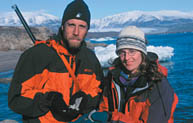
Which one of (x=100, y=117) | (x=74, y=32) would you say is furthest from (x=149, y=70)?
(x=74, y=32)

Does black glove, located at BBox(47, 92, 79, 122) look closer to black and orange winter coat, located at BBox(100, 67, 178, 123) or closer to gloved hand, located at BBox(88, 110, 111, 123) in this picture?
gloved hand, located at BBox(88, 110, 111, 123)

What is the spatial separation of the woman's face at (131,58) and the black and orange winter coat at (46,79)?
1.68 ft

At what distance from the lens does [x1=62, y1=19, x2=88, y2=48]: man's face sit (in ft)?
8.83

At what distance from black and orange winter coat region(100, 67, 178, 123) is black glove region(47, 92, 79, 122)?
1.45 ft

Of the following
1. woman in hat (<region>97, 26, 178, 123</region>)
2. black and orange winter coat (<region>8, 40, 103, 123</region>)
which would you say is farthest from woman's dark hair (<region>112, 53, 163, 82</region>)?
black and orange winter coat (<region>8, 40, 103, 123</region>)

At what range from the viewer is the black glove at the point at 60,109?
243cm

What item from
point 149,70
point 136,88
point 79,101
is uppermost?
point 149,70

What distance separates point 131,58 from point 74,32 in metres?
0.75

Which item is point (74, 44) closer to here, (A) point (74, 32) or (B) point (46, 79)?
(A) point (74, 32)

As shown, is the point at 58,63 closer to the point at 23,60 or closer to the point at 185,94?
the point at 23,60

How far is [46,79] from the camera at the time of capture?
8.36ft

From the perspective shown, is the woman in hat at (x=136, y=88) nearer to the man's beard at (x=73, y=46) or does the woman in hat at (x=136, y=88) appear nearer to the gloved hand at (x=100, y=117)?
the gloved hand at (x=100, y=117)

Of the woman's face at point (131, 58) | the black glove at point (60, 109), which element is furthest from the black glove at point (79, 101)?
the woman's face at point (131, 58)

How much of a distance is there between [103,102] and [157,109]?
2.51 ft
